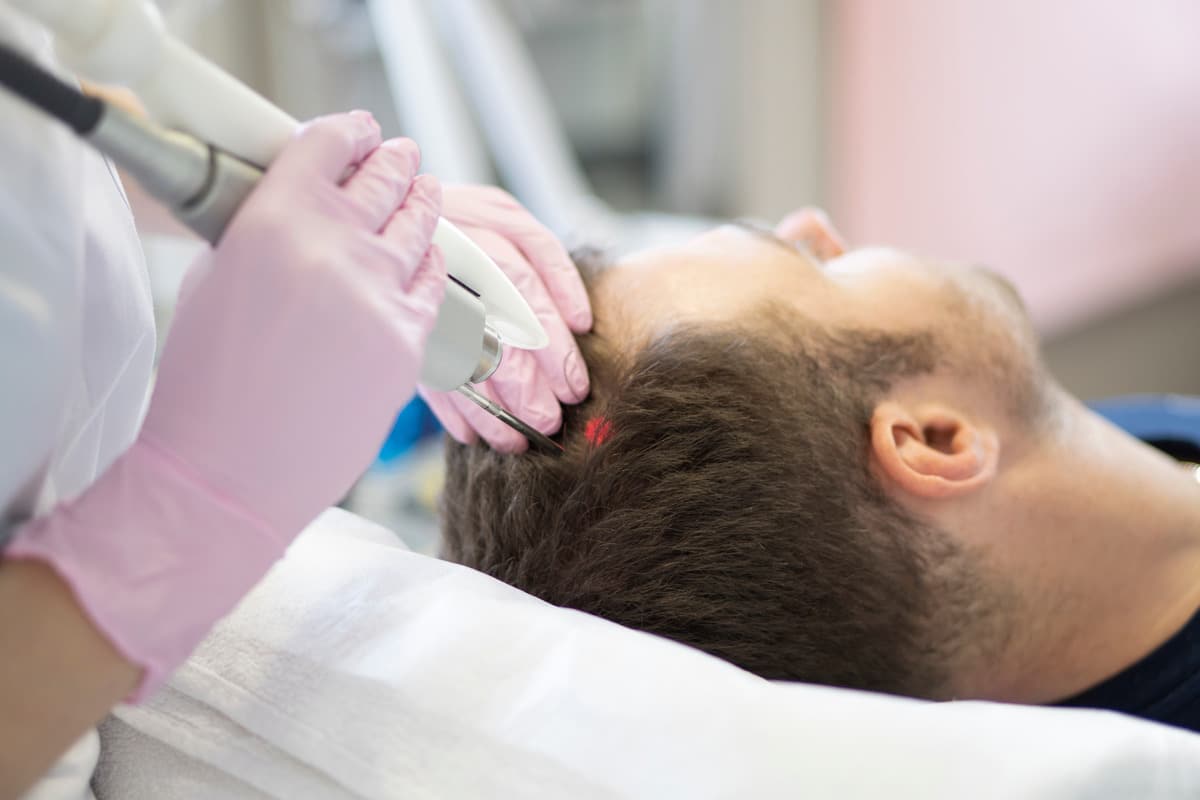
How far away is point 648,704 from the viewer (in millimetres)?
591

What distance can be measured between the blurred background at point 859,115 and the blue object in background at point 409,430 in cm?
52

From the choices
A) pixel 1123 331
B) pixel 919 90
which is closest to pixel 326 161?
pixel 919 90

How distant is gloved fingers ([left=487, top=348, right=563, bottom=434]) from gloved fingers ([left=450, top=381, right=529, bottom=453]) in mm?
12

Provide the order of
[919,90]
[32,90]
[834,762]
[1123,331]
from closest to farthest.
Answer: [32,90] < [834,762] < [919,90] < [1123,331]

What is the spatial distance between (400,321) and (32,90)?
0.64 ft

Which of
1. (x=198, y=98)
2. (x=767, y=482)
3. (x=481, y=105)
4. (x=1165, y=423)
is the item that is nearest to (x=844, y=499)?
(x=767, y=482)

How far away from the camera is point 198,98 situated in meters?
0.51

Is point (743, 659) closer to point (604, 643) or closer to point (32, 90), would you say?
point (604, 643)

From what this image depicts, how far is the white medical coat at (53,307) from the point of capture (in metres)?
0.48

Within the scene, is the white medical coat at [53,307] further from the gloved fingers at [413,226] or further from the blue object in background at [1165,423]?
the blue object in background at [1165,423]

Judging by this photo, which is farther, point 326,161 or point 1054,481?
point 1054,481

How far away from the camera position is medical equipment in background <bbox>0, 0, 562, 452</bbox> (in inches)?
18.1

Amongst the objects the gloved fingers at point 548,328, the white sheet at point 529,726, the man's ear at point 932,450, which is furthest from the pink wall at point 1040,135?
the white sheet at point 529,726

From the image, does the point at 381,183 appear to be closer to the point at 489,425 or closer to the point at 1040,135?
the point at 489,425
